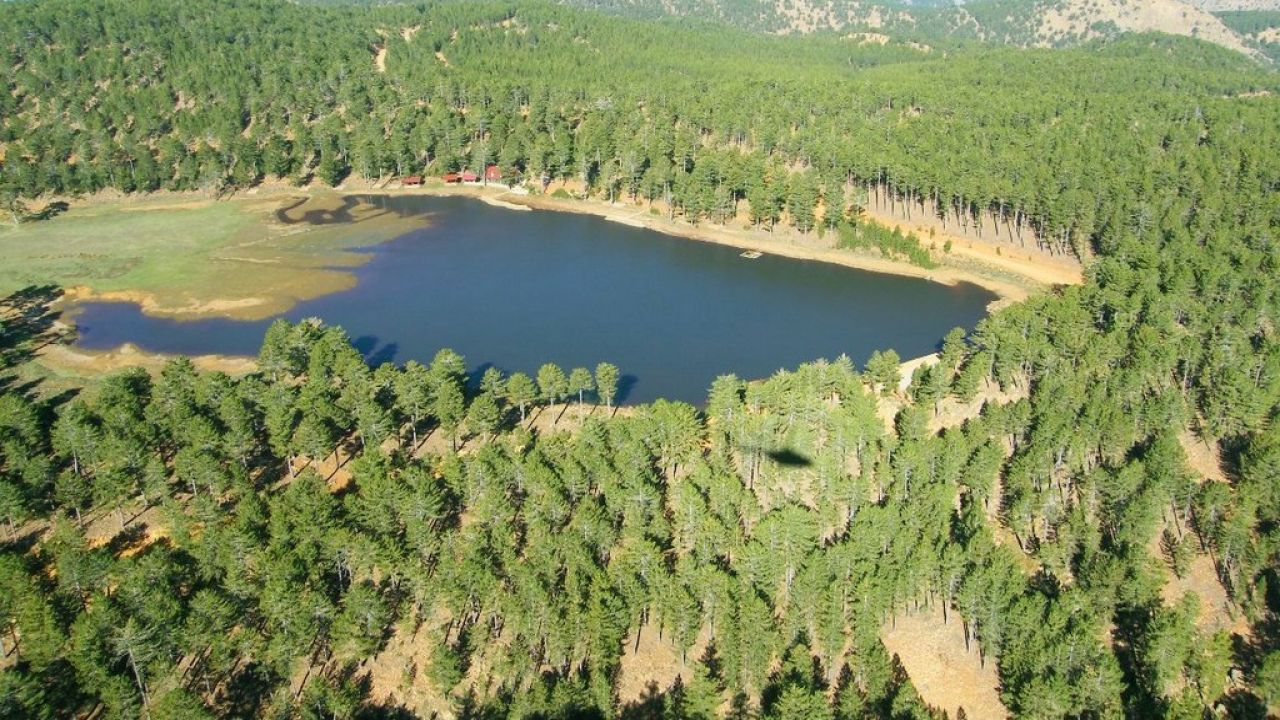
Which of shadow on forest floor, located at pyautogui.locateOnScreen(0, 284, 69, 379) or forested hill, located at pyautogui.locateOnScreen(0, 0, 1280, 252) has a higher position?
forested hill, located at pyautogui.locateOnScreen(0, 0, 1280, 252)

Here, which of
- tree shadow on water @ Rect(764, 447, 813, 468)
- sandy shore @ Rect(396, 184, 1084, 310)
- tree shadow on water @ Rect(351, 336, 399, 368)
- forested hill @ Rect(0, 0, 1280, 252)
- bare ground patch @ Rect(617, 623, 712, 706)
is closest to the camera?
bare ground patch @ Rect(617, 623, 712, 706)

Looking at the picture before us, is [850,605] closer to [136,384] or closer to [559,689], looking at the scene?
[559,689]

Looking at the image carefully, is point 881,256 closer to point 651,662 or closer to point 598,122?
point 598,122

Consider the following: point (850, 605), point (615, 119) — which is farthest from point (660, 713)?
point (615, 119)

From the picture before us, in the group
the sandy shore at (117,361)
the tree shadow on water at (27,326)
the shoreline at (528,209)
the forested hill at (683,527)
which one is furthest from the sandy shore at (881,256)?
the sandy shore at (117,361)

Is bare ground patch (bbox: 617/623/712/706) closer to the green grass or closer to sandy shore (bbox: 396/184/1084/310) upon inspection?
the green grass

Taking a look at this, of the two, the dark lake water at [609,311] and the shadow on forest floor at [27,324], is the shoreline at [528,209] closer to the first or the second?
the shadow on forest floor at [27,324]

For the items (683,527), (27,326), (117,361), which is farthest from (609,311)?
(27,326)

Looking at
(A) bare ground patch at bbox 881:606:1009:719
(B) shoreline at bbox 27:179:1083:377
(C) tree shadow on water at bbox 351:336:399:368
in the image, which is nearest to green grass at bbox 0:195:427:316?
(B) shoreline at bbox 27:179:1083:377
